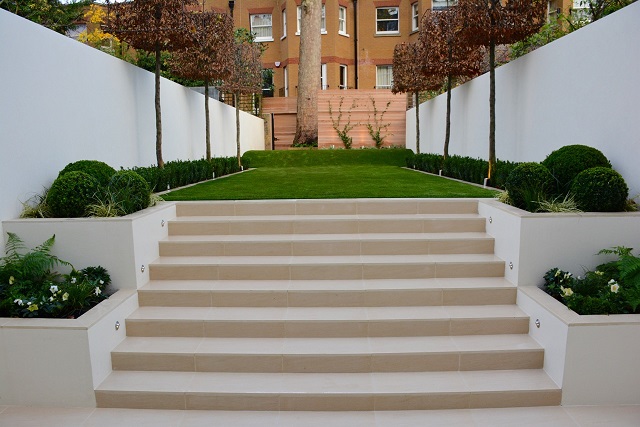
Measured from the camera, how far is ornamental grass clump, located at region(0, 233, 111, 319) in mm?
3957

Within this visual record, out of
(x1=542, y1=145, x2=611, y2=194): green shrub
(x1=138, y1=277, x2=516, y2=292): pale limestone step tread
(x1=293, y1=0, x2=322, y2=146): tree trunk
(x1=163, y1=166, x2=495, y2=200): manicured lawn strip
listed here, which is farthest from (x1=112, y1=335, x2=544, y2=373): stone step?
(x1=293, y1=0, x2=322, y2=146): tree trunk

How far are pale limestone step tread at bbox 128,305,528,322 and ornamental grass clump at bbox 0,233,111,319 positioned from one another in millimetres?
433

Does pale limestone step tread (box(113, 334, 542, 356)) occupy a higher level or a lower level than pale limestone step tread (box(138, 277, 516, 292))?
lower

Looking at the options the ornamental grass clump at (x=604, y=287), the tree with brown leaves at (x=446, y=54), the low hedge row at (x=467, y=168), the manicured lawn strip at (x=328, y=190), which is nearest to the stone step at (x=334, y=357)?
A: the ornamental grass clump at (x=604, y=287)

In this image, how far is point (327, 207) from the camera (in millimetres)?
5949

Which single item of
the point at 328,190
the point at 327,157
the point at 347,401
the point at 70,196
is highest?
the point at 327,157

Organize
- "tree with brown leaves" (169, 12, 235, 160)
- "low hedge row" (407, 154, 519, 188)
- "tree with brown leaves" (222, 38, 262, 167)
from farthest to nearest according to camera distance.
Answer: "tree with brown leaves" (222, 38, 262, 167) < "tree with brown leaves" (169, 12, 235, 160) < "low hedge row" (407, 154, 519, 188)

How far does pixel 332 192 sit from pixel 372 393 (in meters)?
3.86

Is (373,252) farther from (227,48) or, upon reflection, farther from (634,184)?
(227,48)

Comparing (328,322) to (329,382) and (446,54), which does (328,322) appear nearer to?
(329,382)

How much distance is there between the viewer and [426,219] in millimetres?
5562

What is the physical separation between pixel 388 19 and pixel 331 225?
22171 millimetres

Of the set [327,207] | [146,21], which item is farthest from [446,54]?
[327,207]

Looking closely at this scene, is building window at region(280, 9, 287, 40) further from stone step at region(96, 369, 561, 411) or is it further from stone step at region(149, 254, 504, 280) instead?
stone step at region(96, 369, 561, 411)
